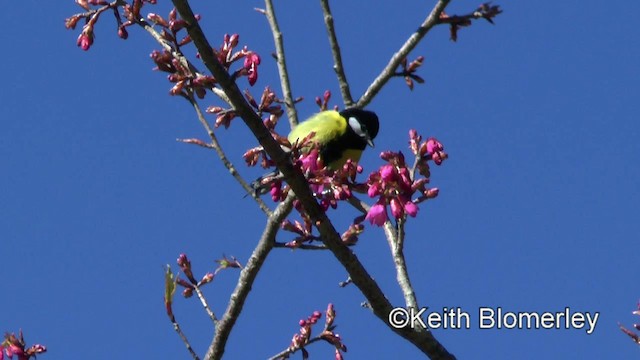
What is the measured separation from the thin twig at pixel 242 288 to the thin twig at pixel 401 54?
0.69 metres

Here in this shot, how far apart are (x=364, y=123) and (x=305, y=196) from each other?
3.95 meters

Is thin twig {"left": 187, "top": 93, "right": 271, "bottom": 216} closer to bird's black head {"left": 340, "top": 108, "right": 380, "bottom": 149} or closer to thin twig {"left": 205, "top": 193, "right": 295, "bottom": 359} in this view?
thin twig {"left": 205, "top": 193, "right": 295, "bottom": 359}

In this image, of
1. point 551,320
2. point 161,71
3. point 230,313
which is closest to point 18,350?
point 230,313

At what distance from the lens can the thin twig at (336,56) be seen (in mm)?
5359

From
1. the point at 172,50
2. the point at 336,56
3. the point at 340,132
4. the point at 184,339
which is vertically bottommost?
the point at 184,339

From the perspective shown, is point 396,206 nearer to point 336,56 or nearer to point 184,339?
point 184,339

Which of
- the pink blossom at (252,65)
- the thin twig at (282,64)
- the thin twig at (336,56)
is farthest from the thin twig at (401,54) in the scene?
the thin twig at (282,64)

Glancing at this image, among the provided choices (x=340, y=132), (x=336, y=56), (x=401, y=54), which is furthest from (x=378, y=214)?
(x=340, y=132)

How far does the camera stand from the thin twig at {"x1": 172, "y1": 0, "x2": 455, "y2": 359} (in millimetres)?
3471

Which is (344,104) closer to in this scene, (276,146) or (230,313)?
(230,313)

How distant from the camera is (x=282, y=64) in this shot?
5.76 m

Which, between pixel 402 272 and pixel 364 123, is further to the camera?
pixel 364 123

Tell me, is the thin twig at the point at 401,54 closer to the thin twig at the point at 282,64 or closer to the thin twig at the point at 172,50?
the thin twig at the point at 172,50

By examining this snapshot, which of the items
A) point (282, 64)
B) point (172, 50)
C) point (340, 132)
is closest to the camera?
point (172, 50)
